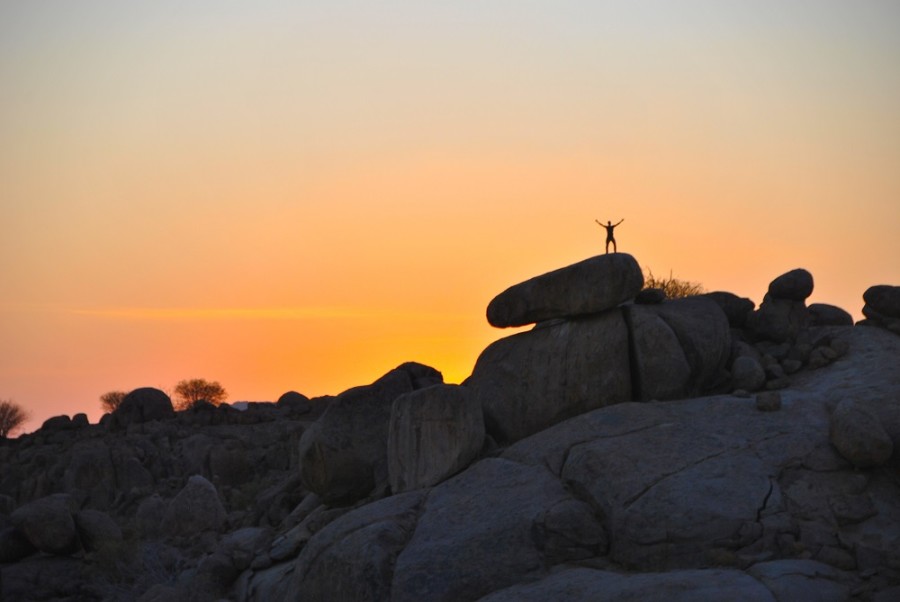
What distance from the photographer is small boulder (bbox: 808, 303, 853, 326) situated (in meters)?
Answer: 20.3

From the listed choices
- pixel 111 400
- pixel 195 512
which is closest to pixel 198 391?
pixel 111 400

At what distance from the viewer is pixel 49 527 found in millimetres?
22094

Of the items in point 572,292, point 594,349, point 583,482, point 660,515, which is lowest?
point 660,515

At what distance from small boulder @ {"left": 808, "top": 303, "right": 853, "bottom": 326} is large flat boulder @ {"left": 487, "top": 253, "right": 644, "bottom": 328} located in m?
4.17

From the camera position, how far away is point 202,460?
117 ft

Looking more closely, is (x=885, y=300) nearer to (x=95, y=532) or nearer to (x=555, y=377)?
(x=555, y=377)

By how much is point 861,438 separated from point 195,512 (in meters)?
13.6

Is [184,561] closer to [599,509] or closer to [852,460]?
[599,509]

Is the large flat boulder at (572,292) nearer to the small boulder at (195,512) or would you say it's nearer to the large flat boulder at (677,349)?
the large flat boulder at (677,349)

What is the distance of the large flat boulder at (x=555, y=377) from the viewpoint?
58.8 feet

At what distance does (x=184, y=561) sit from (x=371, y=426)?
4.28 metres

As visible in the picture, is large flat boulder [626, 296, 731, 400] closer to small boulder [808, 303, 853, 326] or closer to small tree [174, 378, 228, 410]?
small boulder [808, 303, 853, 326]

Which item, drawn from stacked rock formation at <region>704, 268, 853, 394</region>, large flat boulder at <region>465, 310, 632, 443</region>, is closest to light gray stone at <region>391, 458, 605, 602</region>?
large flat boulder at <region>465, 310, 632, 443</region>

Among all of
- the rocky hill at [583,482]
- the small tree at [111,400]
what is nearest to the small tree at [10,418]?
the small tree at [111,400]
